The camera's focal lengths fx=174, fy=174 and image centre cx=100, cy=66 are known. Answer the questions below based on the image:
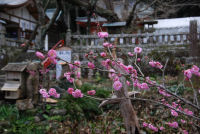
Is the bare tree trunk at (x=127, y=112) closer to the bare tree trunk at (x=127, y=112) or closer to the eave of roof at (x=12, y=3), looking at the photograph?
the bare tree trunk at (x=127, y=112)

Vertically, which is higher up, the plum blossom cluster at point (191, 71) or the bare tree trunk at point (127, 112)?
the plum blossom cluster at point (191, 71)

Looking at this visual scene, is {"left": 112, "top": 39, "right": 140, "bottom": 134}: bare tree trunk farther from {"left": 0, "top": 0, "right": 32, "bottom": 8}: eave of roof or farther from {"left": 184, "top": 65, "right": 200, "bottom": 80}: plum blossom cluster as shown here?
{"left": 0, "top": 0, "right": 32, "bottom": 8}: eave of roof

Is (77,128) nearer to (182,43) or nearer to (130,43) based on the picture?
(130,43)

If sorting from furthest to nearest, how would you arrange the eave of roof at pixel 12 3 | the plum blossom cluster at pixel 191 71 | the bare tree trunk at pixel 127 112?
the eave of roof at pixel 12 3 → the bare tree trunk at pixel 127 112 → the plum blossom cluster at pixel 191 71

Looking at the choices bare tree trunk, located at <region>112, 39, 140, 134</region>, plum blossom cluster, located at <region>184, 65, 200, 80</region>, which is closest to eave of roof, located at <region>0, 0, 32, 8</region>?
bare tree trunk, located at <region>112, 39, 140, 134</region>

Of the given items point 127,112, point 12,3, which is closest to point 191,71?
point 127,112

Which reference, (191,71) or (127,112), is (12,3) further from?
(191,71)

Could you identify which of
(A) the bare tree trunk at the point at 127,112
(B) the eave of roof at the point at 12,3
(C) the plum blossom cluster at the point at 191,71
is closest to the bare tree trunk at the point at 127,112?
(A) the bare tree trunk at the point at 127,112

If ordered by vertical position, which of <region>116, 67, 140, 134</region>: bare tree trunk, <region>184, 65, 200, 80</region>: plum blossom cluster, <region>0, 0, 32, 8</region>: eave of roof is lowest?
<region>116, 67, 140, 134</region>: bare tree trunk

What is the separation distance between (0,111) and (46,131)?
1.30 metres

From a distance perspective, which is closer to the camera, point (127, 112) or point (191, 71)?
point (191, 71)

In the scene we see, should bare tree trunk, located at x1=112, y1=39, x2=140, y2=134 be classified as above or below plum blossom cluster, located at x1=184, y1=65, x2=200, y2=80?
below

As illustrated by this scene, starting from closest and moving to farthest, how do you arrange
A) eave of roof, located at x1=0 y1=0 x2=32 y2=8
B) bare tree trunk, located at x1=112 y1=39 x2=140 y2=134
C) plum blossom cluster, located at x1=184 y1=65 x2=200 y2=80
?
plum blossom cluster, located at x1=184 y1=65 x2=200 y2=80, bare tree trunk, located at x1=112 y1=39 x2=140 y2=134, eave of roof, located at x1=0 y1=0 x2=32 y2=8

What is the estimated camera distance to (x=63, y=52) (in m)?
6.64
